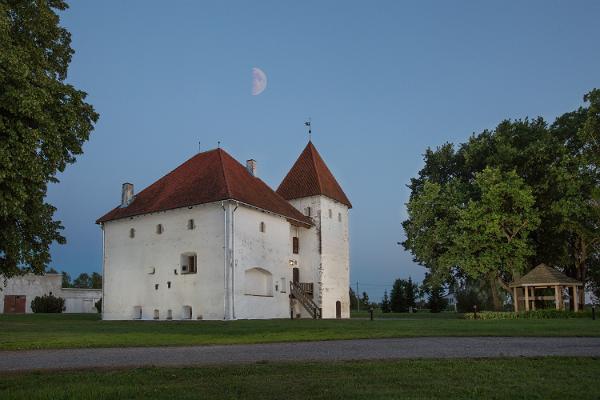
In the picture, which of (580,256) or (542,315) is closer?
(542,315)

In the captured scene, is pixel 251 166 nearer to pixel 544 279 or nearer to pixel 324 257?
pixel 324 257

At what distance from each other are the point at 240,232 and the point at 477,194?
16095 millimetres

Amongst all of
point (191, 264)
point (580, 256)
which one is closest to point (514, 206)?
point (580, 256)

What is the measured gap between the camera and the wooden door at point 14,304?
57.9 meters

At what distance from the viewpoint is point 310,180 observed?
155ft

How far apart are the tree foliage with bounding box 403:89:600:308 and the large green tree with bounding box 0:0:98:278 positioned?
23622mm

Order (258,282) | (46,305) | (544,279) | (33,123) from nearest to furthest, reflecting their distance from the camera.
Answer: (33,123) → (544,279) → (258,282) → (46,305)

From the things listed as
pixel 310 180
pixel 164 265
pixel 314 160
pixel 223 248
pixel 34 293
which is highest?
A: pixel 314 160

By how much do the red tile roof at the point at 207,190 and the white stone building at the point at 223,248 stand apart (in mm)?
99

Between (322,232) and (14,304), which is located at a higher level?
(322,232)

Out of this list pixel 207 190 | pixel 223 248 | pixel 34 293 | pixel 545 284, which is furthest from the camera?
pixel 34 293

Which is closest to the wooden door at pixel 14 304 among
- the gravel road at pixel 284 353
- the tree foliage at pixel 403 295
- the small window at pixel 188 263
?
the small window at pixel 188 263

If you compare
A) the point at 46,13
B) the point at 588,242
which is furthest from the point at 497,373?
the point at 588,242

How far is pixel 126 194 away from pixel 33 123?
24.0m
